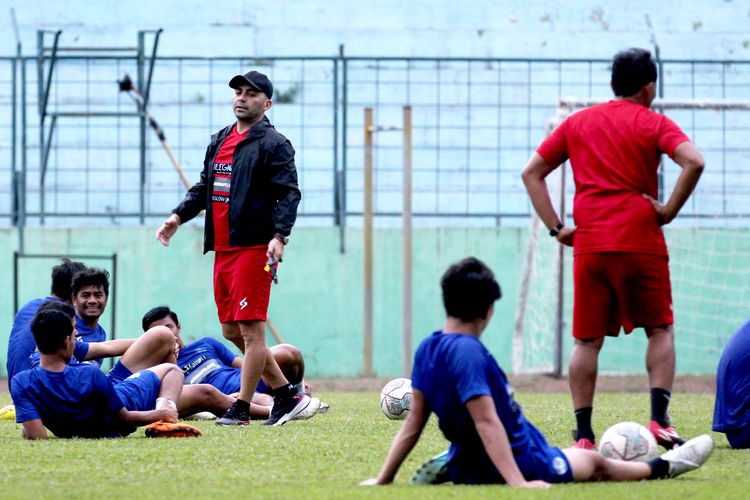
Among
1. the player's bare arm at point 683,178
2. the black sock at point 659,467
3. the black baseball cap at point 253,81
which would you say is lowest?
the black sock at point 659,467

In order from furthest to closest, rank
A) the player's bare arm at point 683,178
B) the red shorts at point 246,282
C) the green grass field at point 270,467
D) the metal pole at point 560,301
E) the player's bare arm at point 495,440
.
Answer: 1. the metal pole at point 560,301
2. the red shorts at point 246,282
3. the player's bare arm at point 683,178
4. the green grass field at point 270,467
5. the player's bare arm at point 495,440

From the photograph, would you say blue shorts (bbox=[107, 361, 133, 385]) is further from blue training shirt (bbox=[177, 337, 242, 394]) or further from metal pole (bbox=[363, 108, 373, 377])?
metal pole (bbox=[363, 108, 373, 377])

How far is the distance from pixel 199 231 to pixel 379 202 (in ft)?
7.39

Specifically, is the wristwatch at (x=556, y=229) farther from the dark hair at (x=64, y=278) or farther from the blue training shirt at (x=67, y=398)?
the dark hair at (x=64, y=278)

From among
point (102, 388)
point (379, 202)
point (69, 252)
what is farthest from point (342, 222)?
point (102, 388)

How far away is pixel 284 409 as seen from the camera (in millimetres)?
8023

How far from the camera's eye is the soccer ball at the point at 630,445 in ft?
17.8

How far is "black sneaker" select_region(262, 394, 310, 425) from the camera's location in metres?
7.97

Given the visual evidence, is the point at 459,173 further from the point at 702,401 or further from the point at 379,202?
the point at 702,401

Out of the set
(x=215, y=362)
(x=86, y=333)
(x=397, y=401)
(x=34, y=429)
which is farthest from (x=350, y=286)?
(x=34, y=429)

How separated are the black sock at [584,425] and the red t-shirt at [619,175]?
74 cm

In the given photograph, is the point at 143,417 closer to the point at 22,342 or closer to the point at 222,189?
the point at 22,342

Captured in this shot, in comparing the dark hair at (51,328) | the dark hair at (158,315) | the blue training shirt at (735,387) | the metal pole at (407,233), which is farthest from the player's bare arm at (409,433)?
the metal pole at (407,233)

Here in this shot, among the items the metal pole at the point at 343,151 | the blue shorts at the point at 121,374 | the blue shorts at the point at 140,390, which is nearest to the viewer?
the blue shorts at the point at 140,390
